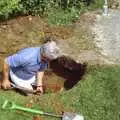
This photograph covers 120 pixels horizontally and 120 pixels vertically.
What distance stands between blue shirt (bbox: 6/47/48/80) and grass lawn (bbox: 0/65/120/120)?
16.3 inches

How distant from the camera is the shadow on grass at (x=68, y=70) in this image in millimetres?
9273

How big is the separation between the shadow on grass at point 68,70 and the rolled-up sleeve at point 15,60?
1288 mm

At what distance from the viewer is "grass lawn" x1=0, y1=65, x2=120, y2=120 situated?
8062 millimetres

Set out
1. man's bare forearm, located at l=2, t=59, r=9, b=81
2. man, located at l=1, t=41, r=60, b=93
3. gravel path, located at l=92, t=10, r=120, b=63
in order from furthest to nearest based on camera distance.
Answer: gravel path, located at l=92, t=10, r=120, b=63, man's bare forearm, located at l=2, t=59, r=9, b=81, man, located at l=1, t=41, r=60, b=93

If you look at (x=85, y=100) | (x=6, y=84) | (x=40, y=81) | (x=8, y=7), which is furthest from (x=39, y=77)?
(x=8, y=7)

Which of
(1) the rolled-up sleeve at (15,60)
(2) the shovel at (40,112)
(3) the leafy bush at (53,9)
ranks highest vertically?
(3) the leafy bush at (53,9)

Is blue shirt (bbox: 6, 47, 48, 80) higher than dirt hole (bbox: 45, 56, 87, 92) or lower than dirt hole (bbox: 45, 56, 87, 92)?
higher

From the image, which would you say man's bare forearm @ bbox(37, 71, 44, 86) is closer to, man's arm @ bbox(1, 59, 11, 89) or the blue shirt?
the blue shirt

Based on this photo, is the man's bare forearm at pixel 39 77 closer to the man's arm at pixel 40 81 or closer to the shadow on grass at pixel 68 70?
the man's arm at pixel 40 81

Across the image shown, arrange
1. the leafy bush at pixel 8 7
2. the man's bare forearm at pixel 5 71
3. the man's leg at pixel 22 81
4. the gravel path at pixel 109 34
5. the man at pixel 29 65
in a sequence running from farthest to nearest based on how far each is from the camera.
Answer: the leafy bush at pixel 8 7 → the gravel path at pixel 109 34 → the man's leg at pixel 22 81 → the man's bare forearm at pixel 5 71 → the man at pixel 29 65

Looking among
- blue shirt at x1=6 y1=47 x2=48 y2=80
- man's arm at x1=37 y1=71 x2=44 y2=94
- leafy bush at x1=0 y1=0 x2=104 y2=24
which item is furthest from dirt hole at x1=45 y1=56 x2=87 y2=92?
leafy bush at x1=0 y1=0 x2=104 y2=24

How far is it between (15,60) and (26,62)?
0.19m

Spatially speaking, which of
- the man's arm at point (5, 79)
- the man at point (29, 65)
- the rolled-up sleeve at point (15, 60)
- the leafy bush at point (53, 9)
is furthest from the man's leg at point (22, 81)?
the leafy bush at point (53, 9)

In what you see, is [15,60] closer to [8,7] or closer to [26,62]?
[26,62]
